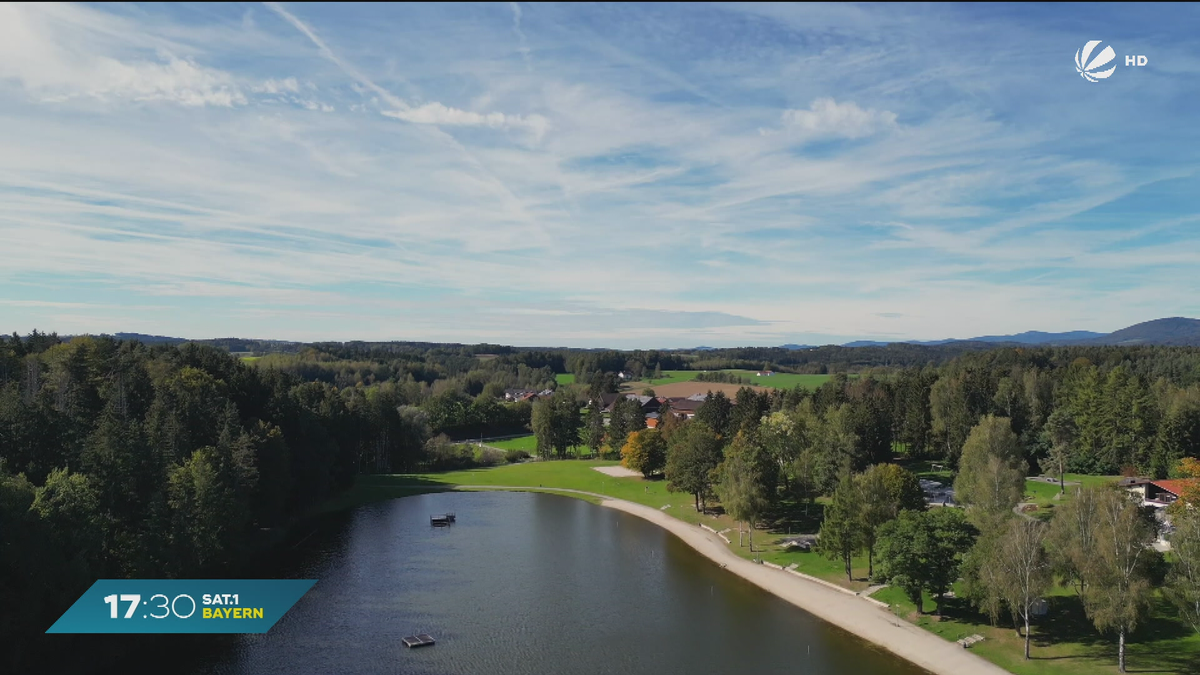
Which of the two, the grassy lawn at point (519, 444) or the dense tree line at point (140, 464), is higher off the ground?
the dense tree line at point (140, 464)

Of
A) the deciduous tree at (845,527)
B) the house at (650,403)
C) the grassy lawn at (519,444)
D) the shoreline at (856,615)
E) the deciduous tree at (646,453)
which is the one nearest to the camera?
the shoreline at (856,615)

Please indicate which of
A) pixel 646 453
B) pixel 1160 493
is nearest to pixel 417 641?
pixel 646 453

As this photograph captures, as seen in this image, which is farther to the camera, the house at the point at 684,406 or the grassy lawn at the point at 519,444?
the house at the point at 684,406

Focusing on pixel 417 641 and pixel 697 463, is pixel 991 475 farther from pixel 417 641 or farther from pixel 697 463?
pixel 417 641

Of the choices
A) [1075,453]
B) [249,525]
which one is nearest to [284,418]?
[249,525]

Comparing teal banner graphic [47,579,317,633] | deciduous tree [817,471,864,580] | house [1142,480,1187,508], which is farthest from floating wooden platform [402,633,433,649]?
house [1142,480,1187,508]

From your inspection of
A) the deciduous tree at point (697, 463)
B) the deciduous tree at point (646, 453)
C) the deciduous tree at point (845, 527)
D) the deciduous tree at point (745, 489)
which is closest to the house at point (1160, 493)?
the deciduous tree at point (845, 527)

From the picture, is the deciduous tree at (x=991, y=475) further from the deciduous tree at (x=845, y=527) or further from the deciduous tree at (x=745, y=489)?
the deciduous tree at (x=745, y=489)
